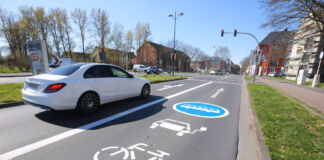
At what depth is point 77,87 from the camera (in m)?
3.72

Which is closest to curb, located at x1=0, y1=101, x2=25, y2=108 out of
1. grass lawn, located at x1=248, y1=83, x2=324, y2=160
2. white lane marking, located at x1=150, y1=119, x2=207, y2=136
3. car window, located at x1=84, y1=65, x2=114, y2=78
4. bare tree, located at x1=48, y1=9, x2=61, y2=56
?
car window, located at x1=84, y1=65, x2=114, y2=78

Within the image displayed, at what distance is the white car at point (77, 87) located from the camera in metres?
3.37

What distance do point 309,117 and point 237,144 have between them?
3685 mm

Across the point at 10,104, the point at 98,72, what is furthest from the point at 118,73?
the point at 10,104

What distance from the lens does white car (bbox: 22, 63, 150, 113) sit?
3373mm

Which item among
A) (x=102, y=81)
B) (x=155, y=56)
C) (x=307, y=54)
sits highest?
(x=155, y=56)

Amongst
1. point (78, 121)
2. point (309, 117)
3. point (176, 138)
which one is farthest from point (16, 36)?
point (309, 117)

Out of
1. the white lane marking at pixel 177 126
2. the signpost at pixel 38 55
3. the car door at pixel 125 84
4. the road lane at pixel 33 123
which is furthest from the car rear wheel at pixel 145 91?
Answer: the signpost at pixel 38 55

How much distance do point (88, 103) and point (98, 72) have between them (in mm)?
1034

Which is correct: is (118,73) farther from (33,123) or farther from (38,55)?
(38,55)

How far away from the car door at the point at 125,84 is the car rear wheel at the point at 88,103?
36.6 inches

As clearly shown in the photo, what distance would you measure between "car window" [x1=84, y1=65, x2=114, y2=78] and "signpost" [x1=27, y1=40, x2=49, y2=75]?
510 cm

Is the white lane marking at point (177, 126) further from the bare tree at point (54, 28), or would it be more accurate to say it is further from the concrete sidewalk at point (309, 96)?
the bare tree at point (54, 28)

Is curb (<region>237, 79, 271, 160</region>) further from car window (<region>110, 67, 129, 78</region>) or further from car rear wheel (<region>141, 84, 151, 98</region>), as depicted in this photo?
car window (<region>110, 67, 129, 78</region>)
